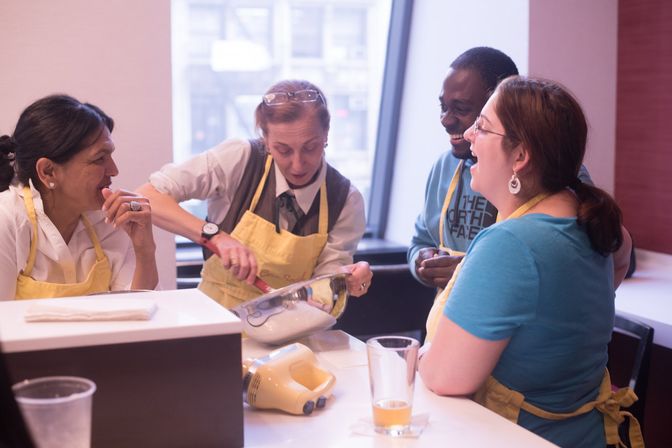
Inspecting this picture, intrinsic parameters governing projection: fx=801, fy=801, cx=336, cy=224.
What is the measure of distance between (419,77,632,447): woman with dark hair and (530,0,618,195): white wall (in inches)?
66.8

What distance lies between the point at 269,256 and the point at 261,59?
1854 millimetres

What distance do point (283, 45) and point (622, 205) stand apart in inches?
69.9

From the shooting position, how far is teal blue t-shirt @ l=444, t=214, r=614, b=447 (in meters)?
1.47

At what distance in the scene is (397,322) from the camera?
361cm

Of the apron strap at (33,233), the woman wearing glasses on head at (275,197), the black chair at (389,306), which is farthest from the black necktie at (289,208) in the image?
the black chair at (389,306)

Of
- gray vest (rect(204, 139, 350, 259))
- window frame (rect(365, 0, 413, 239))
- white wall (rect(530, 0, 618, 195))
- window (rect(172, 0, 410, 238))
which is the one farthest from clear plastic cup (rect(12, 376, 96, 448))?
window frame (rect(365, 0, 413, 239))

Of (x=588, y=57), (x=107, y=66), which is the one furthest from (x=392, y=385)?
(x=588, y=57)

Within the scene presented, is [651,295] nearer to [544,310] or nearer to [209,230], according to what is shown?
[544,310]

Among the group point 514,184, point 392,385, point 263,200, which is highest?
point 514,184

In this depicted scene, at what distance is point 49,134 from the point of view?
209cm

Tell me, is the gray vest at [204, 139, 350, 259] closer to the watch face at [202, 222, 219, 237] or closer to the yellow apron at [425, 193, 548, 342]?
the watch face at [202, 222, 219, 237]

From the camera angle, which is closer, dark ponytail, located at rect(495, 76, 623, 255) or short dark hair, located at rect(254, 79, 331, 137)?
dark ponytail, located at rect(495, 76, 623, 255)

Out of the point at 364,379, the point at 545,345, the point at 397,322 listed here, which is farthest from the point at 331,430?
the point at 397,322

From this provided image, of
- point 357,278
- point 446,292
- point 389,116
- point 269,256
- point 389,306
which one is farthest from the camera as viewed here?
point 389,116
